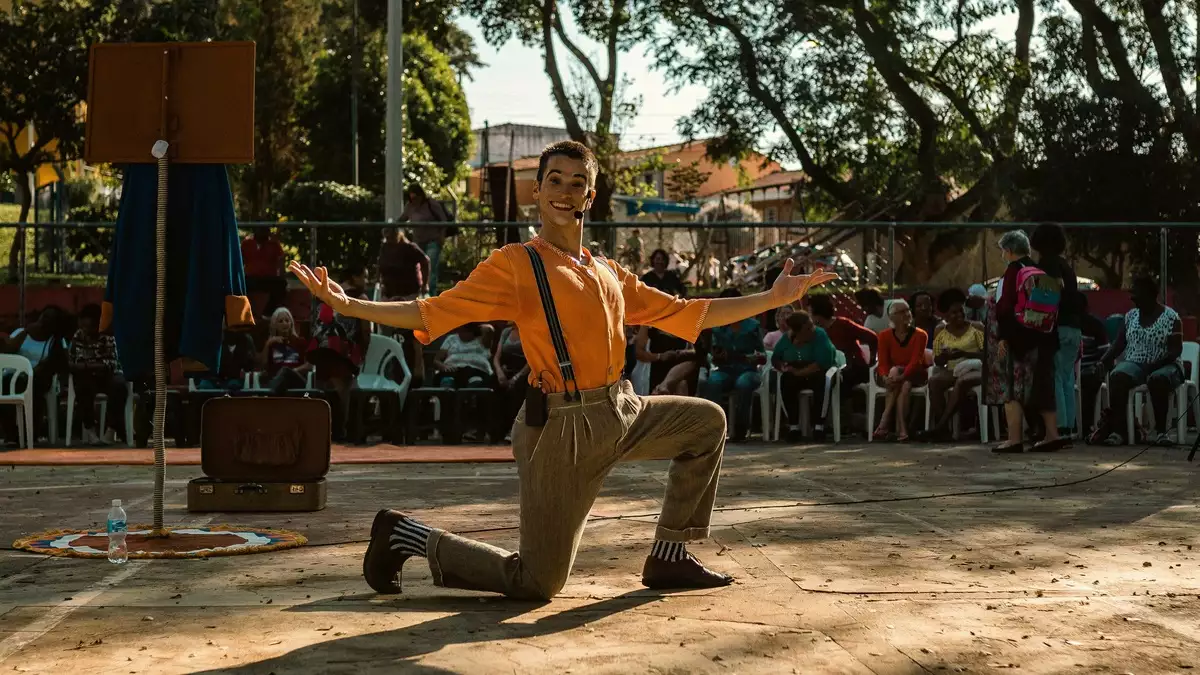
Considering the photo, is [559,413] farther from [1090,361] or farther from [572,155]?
[1090,361]

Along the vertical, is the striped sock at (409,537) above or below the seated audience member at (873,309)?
below

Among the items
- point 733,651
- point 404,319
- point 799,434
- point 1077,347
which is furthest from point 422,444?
point 733,651

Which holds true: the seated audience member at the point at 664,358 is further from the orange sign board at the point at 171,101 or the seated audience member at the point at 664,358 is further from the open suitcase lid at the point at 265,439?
the orange sign board at the point at 171,101

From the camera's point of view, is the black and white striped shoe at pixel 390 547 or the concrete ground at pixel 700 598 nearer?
the concrete ground at pixel 700 598

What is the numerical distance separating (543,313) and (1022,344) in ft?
26.4

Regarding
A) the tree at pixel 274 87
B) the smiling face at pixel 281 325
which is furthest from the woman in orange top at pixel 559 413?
the tree at pixel 274 87

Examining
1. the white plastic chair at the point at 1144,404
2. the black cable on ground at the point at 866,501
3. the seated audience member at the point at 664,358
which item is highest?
the seated audience member at the point at 664,358

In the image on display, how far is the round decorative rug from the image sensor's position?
780cm

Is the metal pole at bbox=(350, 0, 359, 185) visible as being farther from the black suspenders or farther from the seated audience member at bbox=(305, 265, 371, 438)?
the black suspenders

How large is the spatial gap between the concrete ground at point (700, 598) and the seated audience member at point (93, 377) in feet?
14.9

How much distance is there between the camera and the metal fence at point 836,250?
59.8 ft

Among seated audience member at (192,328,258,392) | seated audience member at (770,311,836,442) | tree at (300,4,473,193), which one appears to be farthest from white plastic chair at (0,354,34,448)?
tree at (300,4,473,193)

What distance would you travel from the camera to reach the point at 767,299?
261 inches

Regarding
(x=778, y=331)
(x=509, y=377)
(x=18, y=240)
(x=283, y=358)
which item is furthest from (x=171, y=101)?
(x=18, y=240)
